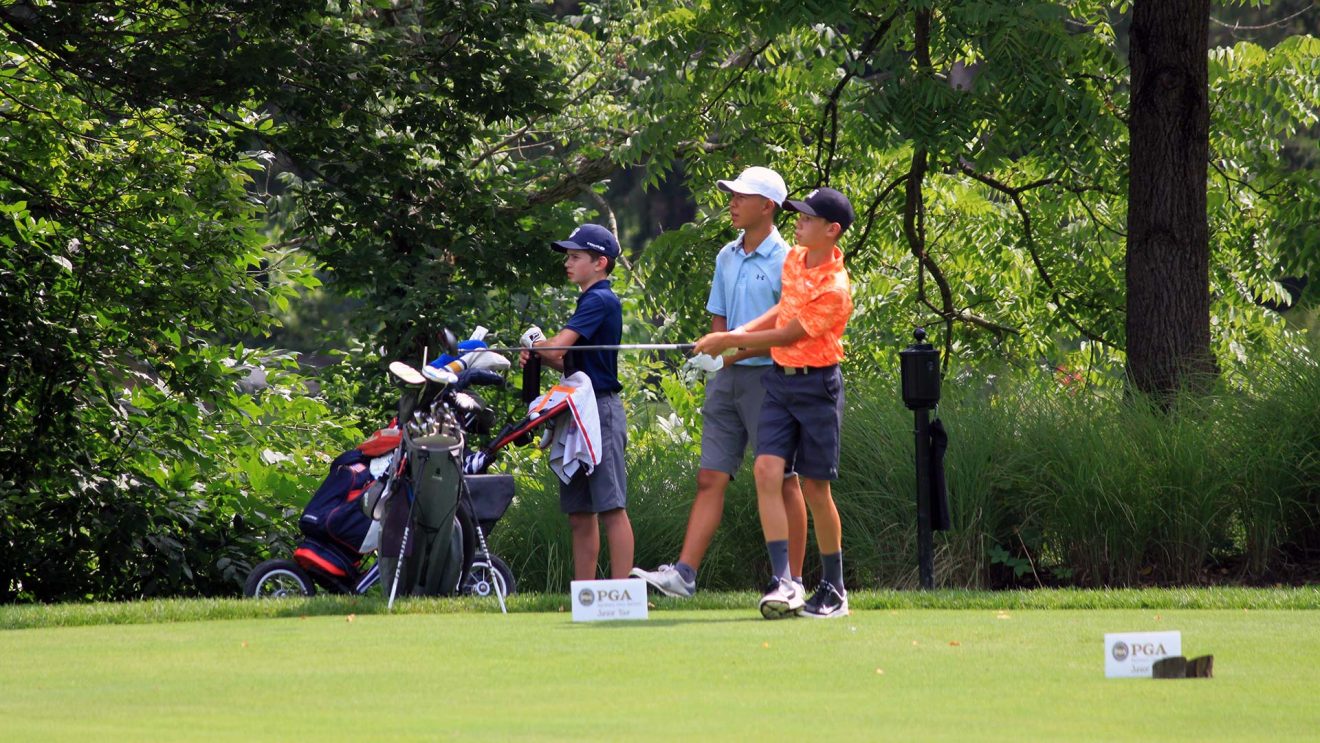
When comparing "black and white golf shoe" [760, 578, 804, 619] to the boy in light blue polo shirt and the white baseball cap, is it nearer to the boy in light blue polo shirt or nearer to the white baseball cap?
the boy in light blue polo shirt

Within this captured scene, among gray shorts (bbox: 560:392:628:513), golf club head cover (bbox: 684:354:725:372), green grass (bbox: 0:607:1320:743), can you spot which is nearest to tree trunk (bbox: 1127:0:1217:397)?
green grass (bbox: 0:607:1320:743)

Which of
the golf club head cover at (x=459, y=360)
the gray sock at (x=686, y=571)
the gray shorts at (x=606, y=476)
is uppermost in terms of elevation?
the golf club head cover at (x=459, y=360)

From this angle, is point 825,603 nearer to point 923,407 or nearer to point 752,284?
point 752,284

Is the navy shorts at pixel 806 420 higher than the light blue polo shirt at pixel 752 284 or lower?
lower

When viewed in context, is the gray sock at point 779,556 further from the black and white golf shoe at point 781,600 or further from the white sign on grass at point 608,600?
the white sign on grass at point 608,600

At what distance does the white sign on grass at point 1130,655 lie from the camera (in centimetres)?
577

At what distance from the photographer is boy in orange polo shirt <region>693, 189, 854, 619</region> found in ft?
26.4

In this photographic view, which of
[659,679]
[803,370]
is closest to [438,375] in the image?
[803,370]

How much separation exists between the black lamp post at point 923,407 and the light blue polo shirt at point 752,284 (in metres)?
1.23

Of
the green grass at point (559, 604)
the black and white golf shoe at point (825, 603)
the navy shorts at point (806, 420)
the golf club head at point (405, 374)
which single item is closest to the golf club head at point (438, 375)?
the golf club head at point (405, 374)

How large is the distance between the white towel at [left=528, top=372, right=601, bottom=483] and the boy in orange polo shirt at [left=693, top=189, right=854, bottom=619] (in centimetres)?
97

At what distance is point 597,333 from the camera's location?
356 inches

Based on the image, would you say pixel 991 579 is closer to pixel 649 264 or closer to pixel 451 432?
pixel 451 432

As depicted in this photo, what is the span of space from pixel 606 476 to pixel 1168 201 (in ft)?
17.0
